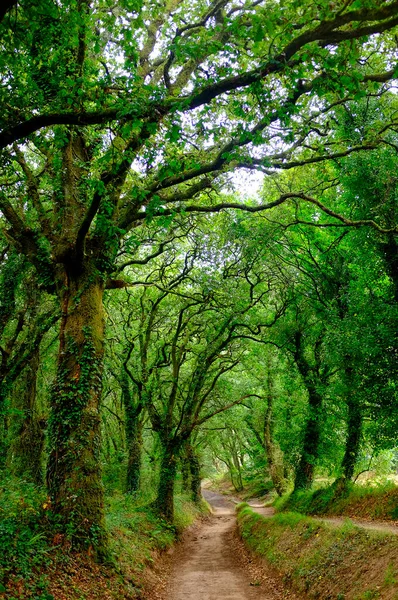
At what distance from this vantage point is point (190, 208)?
10.8 metres

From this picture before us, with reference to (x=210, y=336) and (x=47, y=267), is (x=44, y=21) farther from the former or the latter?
(x=210, y=336)

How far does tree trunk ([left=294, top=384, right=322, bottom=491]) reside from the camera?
1648cm

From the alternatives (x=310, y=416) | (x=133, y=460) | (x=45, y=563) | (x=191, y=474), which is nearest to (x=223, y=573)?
(x=310, y=416)

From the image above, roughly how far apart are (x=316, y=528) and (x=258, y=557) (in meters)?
3.41

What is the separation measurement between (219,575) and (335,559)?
4.93m

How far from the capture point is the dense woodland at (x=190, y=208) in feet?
18.5

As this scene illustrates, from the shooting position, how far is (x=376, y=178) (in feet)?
34.4

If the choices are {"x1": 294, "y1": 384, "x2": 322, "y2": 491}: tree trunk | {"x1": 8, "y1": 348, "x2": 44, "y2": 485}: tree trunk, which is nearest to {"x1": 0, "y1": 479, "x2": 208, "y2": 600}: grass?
{"x1": 8, "y1": 348, "x2": 44, "y2": 485}: tree trunk

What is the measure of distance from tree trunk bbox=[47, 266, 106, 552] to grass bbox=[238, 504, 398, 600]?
4.81 m

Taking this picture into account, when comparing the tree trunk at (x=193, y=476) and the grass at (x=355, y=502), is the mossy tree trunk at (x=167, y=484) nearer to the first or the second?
the grass at (x=355, y=502)

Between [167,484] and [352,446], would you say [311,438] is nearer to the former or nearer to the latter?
[352,446]

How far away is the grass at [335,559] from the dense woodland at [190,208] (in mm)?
2453

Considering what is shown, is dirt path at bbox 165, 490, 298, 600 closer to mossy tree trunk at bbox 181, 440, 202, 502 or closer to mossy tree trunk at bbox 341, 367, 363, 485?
mossy tree trunk at bbox 341, 367, 363, 485

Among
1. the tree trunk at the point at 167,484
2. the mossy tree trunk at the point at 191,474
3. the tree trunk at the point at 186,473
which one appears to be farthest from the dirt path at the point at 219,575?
the mossy tree trunk at the point at 191,474
